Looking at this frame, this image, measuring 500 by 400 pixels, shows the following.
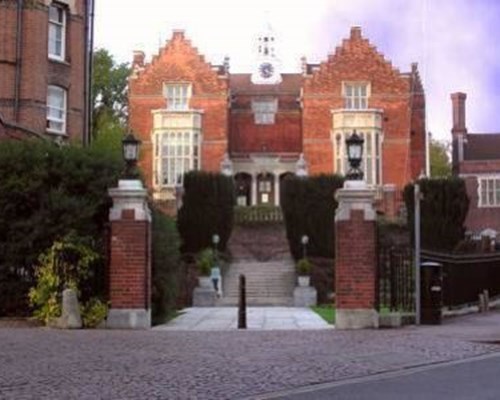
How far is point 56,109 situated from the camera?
40.2 m

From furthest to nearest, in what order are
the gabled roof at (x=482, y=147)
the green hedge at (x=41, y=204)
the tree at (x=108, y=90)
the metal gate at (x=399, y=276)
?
1. the gabled roof at (x=482, y=147)
2. the tree at (x=108, y=90)
3. the metal gate at (x=399, y=276)
4. the green hedge at (x=41, y=204)

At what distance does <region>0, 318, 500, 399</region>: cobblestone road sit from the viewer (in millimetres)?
10102

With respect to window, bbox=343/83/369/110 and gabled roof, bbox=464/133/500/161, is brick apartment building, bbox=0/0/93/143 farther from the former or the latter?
gabled roof, bbox=464/133/500/161

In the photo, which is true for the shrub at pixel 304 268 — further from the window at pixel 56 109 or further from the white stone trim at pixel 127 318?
the white stone trim at pixel 127 318

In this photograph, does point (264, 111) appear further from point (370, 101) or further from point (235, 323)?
point (235, 323)

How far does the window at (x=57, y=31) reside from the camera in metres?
40.0

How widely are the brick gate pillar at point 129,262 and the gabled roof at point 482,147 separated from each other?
58.4 meters

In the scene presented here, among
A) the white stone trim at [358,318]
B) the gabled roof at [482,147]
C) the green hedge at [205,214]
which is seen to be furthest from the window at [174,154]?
the white stone trim at [358,318]

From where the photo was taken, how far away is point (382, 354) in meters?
13.3

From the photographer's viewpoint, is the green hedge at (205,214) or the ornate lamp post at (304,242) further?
the green hedge at (205,214)

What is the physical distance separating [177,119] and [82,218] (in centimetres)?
4253

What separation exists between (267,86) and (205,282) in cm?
3034

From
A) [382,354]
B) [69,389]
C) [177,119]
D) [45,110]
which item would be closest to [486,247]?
[45,110]

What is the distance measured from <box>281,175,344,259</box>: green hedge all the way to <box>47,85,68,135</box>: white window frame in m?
12.7
